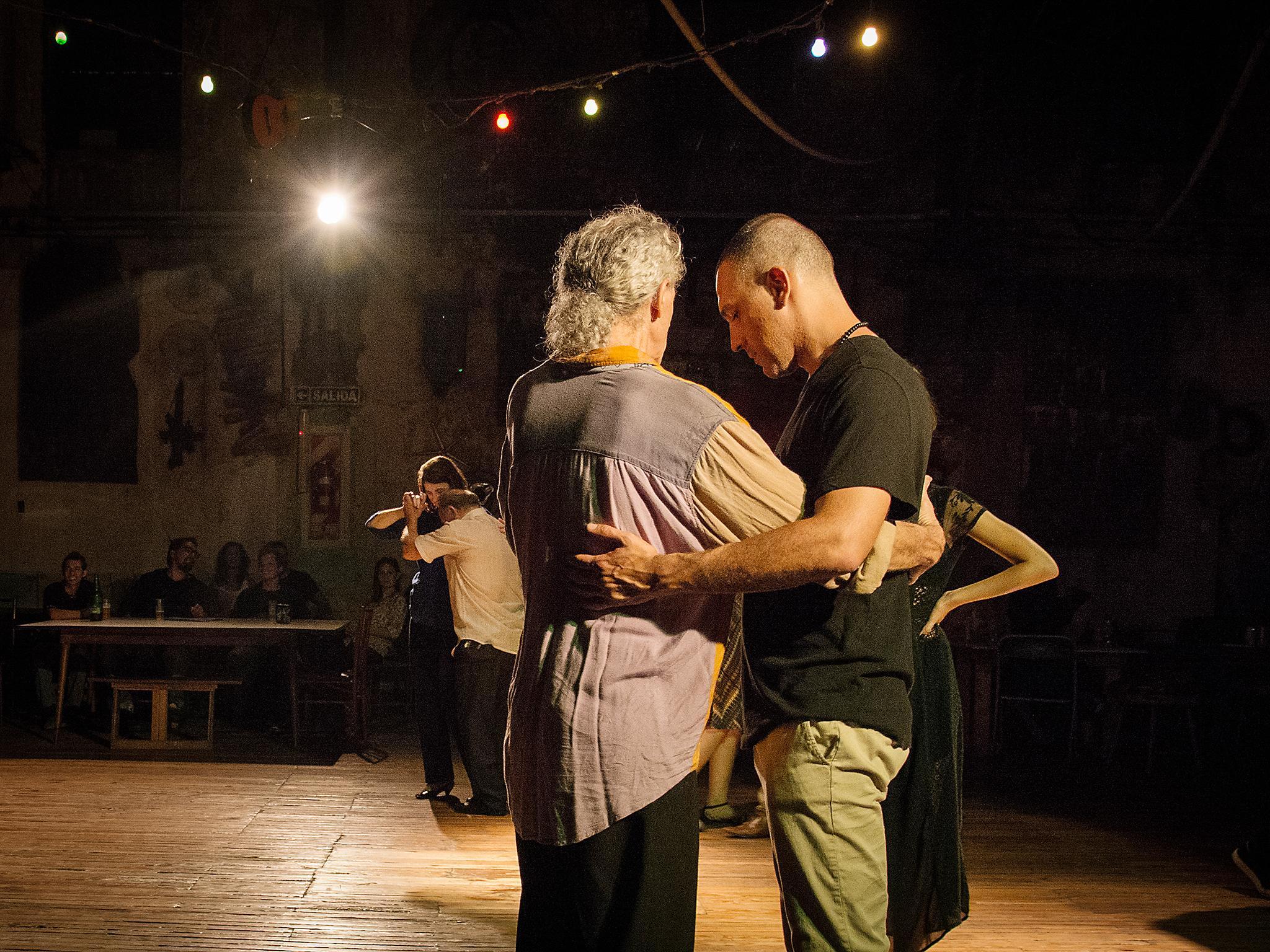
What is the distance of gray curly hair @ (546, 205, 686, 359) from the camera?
4.66 ft

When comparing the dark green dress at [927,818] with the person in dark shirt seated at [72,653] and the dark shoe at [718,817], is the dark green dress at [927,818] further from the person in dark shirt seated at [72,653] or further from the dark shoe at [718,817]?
the person in dark shirt seated at [72,653]

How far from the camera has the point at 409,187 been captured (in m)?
8.80

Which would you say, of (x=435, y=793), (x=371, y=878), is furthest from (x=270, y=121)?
(x=371, y=878)

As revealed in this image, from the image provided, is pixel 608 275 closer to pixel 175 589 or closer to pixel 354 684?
pixel 354 684

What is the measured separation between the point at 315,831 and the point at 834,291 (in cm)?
391

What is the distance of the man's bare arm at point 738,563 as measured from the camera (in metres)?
1.30

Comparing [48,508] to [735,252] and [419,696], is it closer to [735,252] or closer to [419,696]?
[419,696]

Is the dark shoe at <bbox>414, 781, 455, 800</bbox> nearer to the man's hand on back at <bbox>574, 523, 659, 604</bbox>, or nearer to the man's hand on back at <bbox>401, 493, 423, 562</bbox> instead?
the man's hand on back at <bbox>401, 493, 423, 562</bbox>

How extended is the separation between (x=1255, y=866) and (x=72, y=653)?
748cm

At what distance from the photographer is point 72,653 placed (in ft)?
24.4

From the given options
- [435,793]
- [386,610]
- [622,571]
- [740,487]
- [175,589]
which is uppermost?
[740,487]

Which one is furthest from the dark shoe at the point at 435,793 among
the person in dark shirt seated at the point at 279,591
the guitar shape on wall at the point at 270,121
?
the guitar shape on wall at the point at 270,121

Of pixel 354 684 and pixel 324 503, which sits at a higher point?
pixel 324 503

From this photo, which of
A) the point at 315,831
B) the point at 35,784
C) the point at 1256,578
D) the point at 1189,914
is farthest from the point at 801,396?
the point at 1256,578
